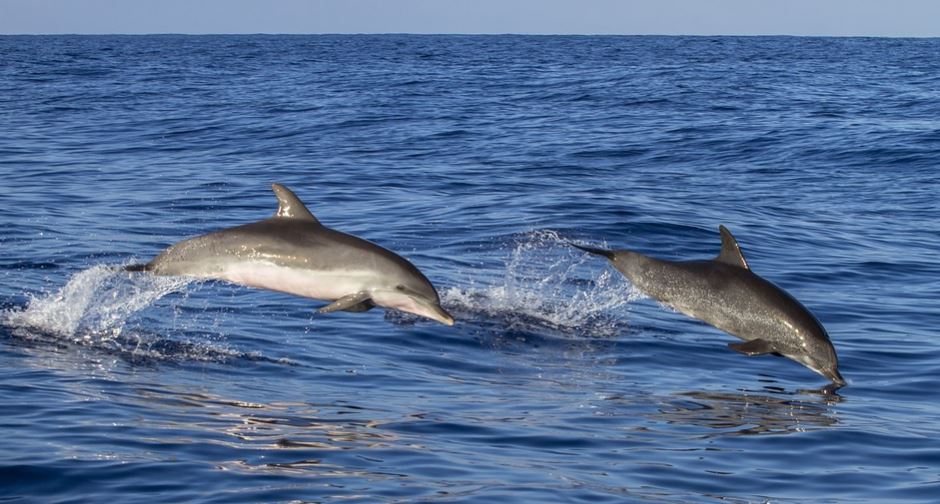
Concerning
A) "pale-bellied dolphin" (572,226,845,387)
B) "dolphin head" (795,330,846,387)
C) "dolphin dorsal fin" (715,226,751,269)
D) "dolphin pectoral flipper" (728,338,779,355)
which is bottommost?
"dolphin head" (795,330,846,387)

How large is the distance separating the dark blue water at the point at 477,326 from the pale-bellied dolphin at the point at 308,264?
0.68m

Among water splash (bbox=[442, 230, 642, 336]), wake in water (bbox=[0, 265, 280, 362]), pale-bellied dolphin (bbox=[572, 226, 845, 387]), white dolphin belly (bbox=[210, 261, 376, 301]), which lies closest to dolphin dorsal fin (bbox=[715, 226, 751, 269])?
Result: pale-bellied dolphin (bbox=[572, 226, 845, 387])

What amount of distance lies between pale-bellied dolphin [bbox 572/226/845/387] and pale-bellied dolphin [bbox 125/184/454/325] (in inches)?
52.7

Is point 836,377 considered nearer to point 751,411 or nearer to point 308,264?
point 751,411

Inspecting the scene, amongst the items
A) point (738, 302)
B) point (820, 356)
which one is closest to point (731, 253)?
point (738, 302)

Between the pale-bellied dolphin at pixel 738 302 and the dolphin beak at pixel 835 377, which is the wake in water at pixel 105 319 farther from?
the dolphin beak at pixel 835 377

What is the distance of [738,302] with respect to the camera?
9.25m

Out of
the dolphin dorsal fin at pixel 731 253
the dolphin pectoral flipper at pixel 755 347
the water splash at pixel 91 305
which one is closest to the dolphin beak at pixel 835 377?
the dolphin pectoral flipper at pixel 755 347

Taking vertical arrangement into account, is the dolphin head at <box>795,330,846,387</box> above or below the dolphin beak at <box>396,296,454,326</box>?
below

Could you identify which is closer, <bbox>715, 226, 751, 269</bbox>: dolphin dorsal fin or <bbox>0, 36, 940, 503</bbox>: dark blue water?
<bbox>0, 36, 940, 503</bbox>: dark blue water

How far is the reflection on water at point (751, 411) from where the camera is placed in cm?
845

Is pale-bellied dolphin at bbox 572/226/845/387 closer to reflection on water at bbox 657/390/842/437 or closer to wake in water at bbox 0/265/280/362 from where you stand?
reflection on water at bbox 657/390/842/437

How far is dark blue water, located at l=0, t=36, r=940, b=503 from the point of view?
7.27m

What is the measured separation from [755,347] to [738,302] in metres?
0.40
